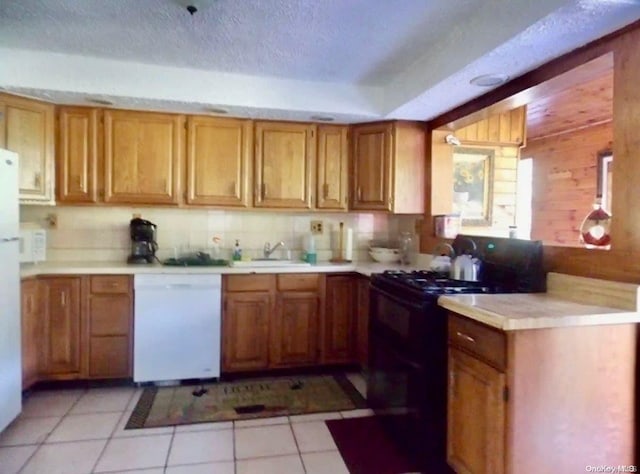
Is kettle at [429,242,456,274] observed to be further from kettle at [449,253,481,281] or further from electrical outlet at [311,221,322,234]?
electrical outlet at [311,221,322,234]

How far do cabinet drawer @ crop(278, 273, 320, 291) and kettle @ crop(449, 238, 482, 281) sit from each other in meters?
1.14

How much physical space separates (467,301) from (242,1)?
1.74m

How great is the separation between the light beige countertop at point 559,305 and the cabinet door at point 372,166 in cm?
151

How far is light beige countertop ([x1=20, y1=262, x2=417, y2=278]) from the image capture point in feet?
9.77

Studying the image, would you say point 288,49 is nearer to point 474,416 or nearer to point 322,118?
point 322,118

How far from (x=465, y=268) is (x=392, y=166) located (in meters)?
1.19

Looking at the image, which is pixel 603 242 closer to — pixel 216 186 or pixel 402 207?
pixel 402 207

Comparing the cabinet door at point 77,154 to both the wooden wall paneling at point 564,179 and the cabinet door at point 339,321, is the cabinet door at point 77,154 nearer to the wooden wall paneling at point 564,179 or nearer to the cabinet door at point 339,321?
the cabinet door at point 339,321

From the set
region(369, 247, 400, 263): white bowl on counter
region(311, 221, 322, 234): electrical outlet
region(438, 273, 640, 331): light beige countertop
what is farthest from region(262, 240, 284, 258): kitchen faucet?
region(438, 273, 640, 331): light beige countertop

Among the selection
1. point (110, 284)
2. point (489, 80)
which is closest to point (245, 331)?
point (110, 284)

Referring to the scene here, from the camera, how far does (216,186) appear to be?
11.0 feet

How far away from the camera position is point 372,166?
3.50 m

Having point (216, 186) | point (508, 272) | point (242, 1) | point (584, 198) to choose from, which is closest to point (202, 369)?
point (216, 186)

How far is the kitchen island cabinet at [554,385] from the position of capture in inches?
64.6
